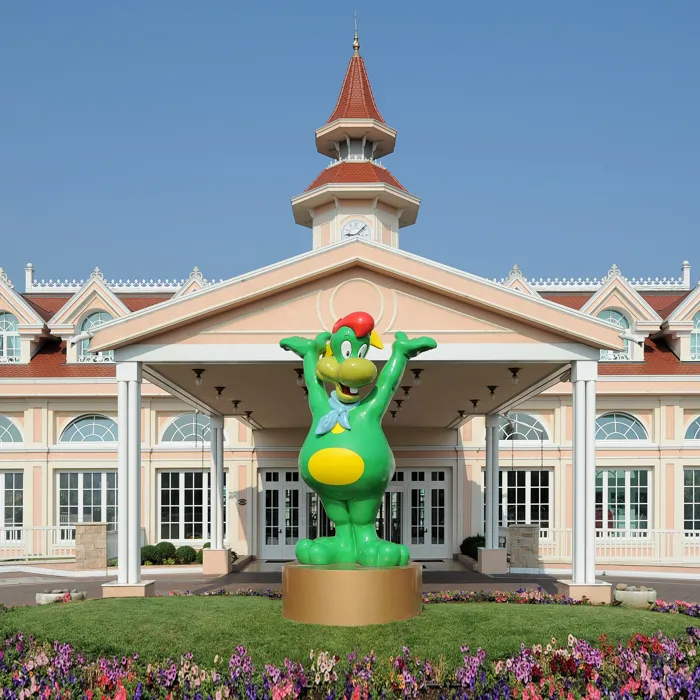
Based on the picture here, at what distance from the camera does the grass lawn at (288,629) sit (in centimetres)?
951

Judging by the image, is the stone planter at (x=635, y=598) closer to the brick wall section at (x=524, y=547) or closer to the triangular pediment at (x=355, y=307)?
the triangular pediment at (x=355, y=307)

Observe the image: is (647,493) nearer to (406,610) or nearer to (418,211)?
(418,211)

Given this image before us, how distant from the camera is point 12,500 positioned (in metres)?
26.8

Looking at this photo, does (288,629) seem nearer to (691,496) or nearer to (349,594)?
(349,594)

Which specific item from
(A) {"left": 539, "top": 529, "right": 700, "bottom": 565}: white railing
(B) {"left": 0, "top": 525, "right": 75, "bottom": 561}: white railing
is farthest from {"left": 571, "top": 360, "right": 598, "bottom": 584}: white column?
(B) {"left": 0, "top": 525, "right": 75, "bottom": 561}: white railing

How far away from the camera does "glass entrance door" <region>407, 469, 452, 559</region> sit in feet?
84.7

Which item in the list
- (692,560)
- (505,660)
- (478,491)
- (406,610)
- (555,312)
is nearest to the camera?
(505,660)

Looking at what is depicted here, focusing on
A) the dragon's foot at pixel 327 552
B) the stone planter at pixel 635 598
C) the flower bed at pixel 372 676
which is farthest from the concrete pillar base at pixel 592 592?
the dragon's foot at pixel 327 552

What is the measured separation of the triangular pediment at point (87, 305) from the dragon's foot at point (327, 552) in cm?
1864

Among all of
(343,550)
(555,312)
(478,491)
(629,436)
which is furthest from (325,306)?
(629,436)

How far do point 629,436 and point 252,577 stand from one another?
1239cm

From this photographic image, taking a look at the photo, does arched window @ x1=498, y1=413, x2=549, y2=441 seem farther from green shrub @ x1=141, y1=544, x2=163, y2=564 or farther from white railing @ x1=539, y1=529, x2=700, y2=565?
green shrub @ x1=141, y1=544, x2=163, y2=564

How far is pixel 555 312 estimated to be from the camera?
14.3 m

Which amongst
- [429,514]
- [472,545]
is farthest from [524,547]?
[429,514]
